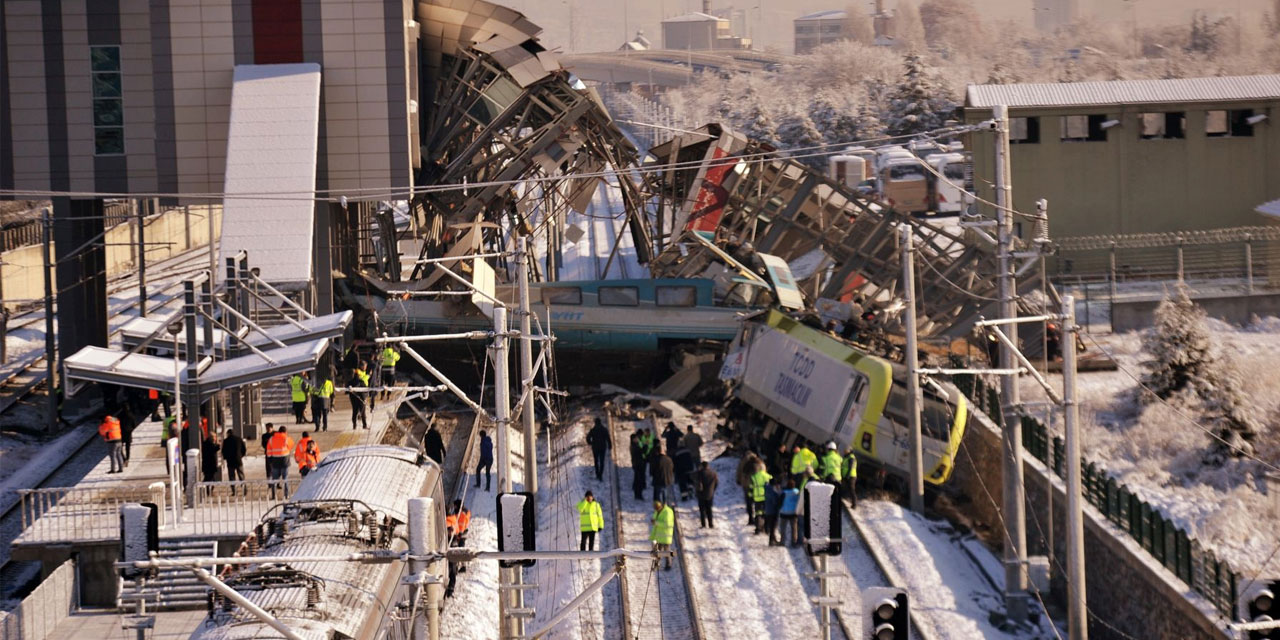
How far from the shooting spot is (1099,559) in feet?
90.2

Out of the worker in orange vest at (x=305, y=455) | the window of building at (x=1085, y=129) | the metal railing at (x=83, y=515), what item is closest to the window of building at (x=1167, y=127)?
the window of building at (x=1085, y=129)

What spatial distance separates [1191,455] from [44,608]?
20.9 meters

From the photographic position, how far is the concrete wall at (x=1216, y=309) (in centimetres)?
4731

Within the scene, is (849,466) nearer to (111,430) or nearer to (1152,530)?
(1152,530)

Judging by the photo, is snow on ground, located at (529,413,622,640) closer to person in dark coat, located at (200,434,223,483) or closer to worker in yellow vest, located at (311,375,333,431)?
worker in yellow vest, located at (311,375,333,431)

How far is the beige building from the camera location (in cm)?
5447

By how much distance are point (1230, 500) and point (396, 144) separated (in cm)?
2262

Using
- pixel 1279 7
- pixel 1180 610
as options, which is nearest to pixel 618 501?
pixel 1180 610

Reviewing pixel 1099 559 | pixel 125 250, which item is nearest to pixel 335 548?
pixel 1099 559

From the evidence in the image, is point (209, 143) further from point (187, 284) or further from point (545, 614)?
point (545, 614)

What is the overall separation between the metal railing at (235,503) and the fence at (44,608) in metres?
2.15

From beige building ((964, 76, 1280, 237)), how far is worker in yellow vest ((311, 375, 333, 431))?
25001mm

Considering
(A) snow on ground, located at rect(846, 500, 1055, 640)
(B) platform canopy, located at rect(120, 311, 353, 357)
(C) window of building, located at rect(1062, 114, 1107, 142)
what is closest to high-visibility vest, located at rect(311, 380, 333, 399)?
(B) platform canopy, located at rect(120, 311, 353, 357)

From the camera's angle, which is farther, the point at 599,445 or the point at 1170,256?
the point at 1170,256
